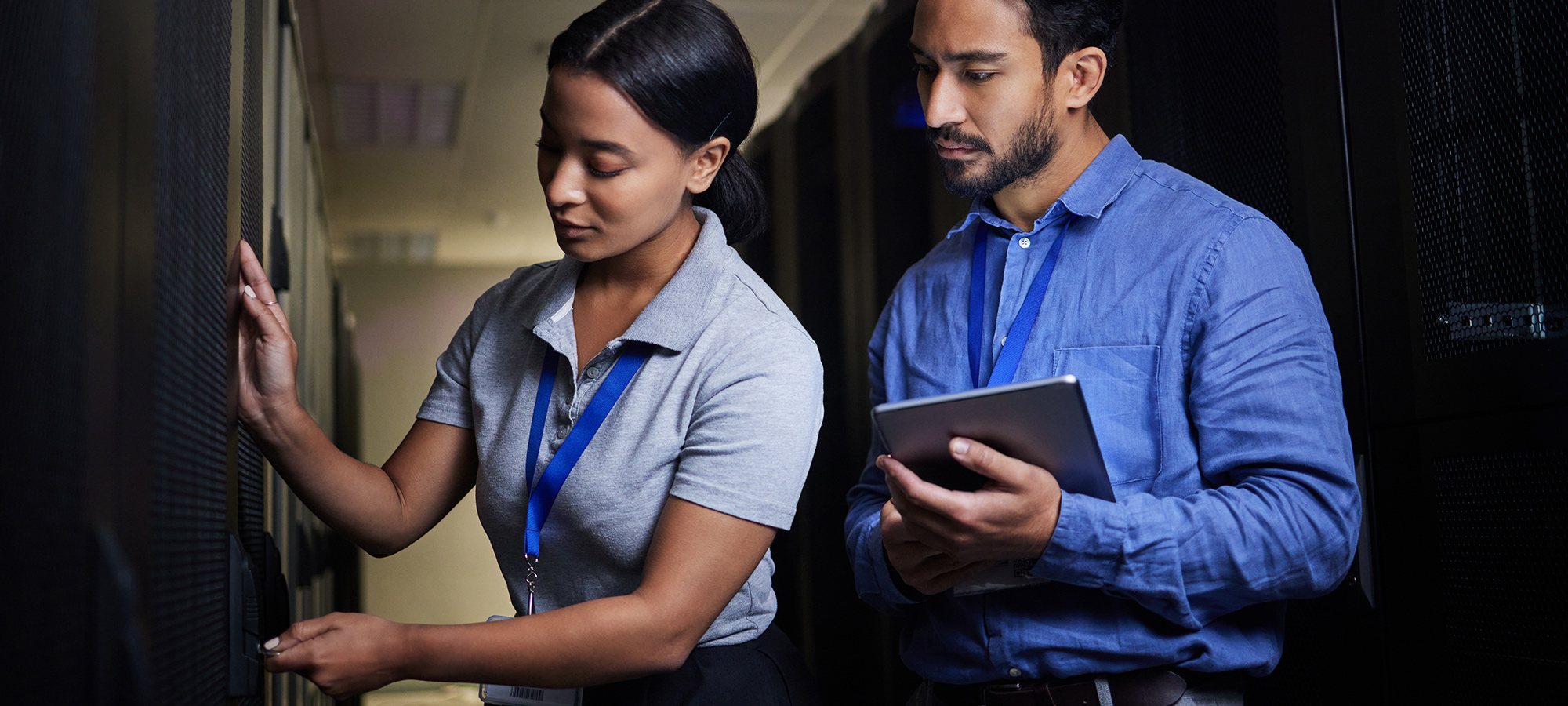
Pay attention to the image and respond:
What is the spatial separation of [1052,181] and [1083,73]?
0.16m

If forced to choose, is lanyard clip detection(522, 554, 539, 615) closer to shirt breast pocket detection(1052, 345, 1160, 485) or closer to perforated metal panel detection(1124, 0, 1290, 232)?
shirt breast pocket detection(1052, 345, 1160, 485)

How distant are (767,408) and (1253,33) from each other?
126 cm

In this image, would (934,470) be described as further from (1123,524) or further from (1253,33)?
(1253,33)

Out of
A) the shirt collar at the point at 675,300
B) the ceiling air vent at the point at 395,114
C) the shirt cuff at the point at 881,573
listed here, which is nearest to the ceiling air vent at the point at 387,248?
the ceiling air vent at the point at 395,114

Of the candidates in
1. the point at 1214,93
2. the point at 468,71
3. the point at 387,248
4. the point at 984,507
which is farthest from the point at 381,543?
the point at 387,248

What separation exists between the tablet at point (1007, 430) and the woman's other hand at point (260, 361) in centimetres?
65

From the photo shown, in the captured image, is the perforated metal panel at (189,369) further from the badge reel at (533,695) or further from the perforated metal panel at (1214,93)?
the perforated metal panel at (1214,93)

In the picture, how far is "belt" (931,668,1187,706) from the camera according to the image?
1.24 m

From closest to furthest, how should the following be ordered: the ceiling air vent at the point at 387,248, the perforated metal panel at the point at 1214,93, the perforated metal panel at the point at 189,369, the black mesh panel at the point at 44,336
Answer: the black mesh panel at the point at 44,336, the perforated metal panel at the point at 189,369, the perforated metal panel at the point at 1214,93, the ceiling air vent at the point at 387,248

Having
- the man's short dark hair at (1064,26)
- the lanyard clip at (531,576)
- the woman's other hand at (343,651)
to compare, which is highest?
the man's short dark hair at (1064,26)

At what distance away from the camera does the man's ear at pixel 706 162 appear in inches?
53.3

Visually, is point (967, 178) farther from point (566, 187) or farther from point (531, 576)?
point (531, 576)

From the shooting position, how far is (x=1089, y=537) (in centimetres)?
117

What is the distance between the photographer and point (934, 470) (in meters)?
1.18
